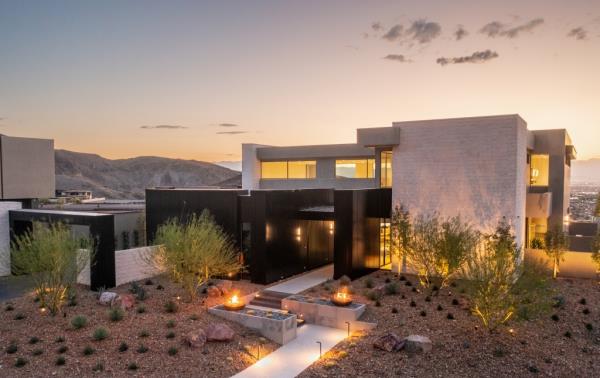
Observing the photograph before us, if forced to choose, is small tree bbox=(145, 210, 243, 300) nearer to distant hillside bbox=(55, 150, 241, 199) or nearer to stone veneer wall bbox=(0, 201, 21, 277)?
stone veneer wall bbox=(0, 201, 21, 277)

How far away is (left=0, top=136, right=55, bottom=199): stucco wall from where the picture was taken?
93.7ft

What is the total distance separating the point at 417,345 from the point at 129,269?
14.1m

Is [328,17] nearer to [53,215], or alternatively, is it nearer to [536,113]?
[53,215]

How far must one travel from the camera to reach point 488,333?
44.3 feet

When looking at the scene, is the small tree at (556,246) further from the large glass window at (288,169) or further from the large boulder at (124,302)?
the large boulder at (124,302)

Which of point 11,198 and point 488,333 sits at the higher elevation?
point 11,198

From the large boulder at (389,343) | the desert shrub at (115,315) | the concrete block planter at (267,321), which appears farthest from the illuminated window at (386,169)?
the desert shrub at (115,315)

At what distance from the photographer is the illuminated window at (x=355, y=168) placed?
105 feet

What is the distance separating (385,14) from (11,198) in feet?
88.6

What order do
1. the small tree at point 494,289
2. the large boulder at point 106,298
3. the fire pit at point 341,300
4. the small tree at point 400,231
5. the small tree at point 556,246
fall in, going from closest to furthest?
Answer: the small tree at point 494,289 < the fire pit at point 341,300 < the large boulder at point 106,298 < the small tree at point 400,231 < the small tree at point 556,246

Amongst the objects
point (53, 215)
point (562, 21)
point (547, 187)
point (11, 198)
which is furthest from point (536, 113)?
point (11, 198)

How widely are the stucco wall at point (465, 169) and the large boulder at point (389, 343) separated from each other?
383 inches

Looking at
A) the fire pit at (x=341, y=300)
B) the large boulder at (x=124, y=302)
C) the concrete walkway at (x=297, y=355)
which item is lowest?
the concrete walkway at (x=297, y=355)

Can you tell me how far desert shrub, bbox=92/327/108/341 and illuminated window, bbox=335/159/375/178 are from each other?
22.7 meters
